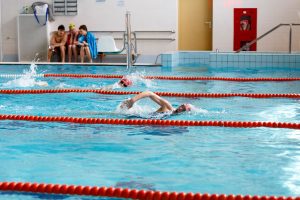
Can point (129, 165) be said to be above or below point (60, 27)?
below

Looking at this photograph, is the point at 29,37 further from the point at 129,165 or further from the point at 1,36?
the point at 129,165

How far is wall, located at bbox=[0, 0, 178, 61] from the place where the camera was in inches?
590

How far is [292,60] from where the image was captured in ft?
41.6

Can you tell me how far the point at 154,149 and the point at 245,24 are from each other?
10.4 meters

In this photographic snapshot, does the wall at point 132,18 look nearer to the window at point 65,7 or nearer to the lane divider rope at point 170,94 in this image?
the window at point 65,7

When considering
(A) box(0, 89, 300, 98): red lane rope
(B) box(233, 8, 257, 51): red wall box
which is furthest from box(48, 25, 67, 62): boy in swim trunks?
(A) box(0, 89, 300, 98): red lane rope

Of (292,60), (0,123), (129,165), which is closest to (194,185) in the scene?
(129,165)

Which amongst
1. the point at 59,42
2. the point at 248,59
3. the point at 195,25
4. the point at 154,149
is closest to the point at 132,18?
the point at 195,25

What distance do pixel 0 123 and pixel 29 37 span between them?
9429 millimetres

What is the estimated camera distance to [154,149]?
4859mm

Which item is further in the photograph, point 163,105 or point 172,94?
point 172,94

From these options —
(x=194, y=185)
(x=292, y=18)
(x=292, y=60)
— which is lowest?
(x=194, y=185)

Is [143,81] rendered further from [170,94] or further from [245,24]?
[245,24]

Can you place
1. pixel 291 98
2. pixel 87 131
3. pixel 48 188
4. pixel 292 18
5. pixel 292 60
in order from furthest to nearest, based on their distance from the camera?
1. pixel 292 18
2. pixel 292 60
3. pixel 291 98
4. pixel 87 131
5. pixel 48 188
